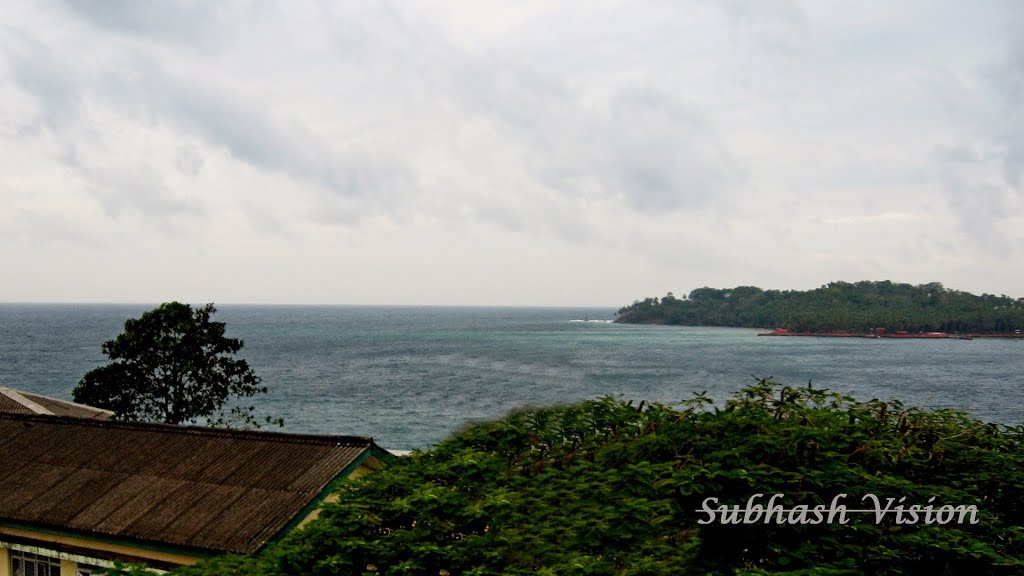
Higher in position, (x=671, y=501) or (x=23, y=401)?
(x=671, y=501)

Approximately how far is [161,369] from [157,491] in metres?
29.0

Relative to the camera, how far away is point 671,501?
373 inches

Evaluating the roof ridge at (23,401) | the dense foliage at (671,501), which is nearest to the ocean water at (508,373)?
the roof ridge at (23,401)

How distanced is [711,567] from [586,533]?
1.53 meters

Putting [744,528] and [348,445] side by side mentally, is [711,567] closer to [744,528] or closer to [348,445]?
[744,528]

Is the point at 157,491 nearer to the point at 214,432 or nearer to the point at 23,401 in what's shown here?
the point at 214,432

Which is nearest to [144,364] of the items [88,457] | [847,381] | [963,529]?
[88,457]

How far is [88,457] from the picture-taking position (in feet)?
52.8

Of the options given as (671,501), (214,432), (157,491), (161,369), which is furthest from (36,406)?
(671,501)

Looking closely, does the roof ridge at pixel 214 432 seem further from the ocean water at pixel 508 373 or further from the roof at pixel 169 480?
the ocean water at pixel 508 373

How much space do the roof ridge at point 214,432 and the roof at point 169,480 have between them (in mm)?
28

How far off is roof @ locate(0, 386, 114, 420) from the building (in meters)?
11.3

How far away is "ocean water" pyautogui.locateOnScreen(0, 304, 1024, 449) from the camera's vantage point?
7150cm

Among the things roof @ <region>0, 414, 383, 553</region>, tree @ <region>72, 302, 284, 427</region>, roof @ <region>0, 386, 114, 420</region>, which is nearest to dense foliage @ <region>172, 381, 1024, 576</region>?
roof @ <region>0, 414, 383, 553</region>
